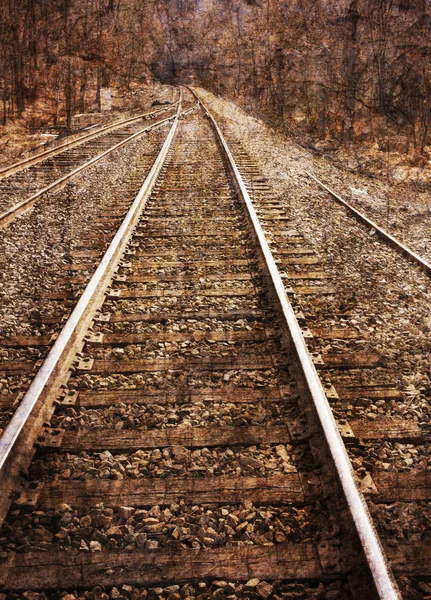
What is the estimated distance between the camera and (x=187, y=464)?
2861mm

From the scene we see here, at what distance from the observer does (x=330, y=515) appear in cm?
246

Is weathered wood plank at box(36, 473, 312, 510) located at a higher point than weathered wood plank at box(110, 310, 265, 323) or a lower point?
lower

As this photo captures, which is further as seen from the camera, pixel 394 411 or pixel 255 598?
pixel 394 411

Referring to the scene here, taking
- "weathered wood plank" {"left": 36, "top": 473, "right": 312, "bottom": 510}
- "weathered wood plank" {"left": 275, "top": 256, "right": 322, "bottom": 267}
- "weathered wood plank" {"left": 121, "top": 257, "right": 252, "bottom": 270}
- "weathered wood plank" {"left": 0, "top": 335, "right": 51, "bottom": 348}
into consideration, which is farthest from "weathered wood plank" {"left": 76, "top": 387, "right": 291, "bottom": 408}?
"weathered wood plank" {"left": 275, "top": 256, "right": 322, "bottom": 267}

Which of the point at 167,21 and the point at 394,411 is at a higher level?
the point at 167,21

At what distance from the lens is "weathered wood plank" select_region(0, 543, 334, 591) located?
7.22 feet

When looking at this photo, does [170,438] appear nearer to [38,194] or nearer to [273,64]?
[38,194]

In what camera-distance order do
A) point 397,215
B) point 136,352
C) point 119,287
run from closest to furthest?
point 136,352
point 119,287
point 397,215

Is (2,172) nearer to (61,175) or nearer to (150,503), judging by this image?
(61,175)

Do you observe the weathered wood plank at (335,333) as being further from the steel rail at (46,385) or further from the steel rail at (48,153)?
the steel rail at (48,153)

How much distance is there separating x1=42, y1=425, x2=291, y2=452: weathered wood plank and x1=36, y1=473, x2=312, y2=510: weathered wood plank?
294 millimetres

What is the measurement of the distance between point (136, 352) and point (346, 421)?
1.76 metres

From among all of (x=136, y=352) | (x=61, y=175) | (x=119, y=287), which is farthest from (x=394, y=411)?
(x=61, y=175)

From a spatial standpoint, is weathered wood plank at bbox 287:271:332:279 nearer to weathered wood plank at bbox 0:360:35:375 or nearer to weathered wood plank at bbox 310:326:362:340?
weathered wood plank at bbox 310:326:362:340
